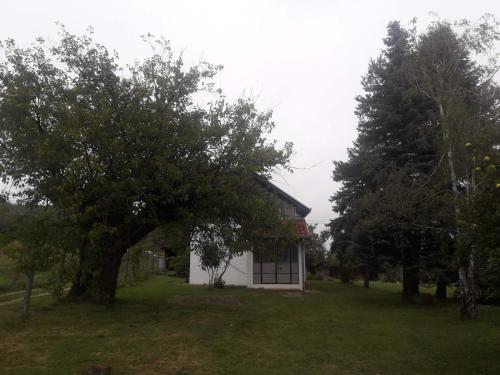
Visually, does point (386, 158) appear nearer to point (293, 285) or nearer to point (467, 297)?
point (467, 297)

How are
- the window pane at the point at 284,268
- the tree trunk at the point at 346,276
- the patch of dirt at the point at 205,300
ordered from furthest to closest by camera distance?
the tree trunk at the point at 346,276, the window pane at the point at 284,268, the patch of dirt at the point at 205,300

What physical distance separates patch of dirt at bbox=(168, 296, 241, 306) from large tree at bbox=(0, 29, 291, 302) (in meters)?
3.15

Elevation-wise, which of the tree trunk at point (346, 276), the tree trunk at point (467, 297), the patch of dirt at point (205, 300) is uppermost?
the tree trunk at point (346, 276)

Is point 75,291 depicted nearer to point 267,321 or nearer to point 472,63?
point 267,321

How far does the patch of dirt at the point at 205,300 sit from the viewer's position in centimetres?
1745

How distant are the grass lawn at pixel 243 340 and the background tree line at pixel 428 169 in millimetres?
1775

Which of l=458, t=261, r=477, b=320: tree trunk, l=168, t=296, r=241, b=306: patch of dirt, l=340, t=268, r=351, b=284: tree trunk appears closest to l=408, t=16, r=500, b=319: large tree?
l=458, t=261, r=477, b=320: tree trunk

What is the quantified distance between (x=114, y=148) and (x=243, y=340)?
648cm

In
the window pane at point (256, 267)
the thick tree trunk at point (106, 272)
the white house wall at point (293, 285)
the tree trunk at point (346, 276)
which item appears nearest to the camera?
the thick tree trunk at point (106, 272)

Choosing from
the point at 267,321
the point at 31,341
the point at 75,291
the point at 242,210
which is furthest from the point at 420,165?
the point at 31,341

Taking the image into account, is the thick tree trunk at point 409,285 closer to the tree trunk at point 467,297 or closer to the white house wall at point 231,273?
the tree trunk at point 467,297

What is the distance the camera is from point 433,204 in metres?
14.5

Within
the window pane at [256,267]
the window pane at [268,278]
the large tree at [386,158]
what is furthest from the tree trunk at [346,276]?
the large tree at [386,158]

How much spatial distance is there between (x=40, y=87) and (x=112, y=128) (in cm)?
265
